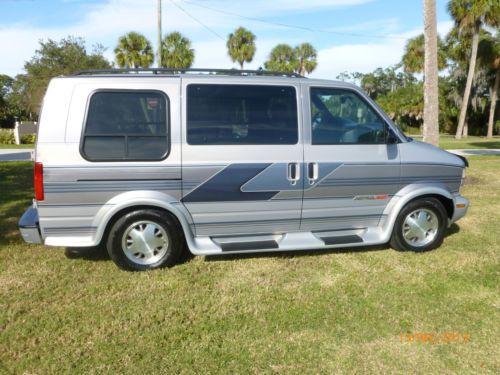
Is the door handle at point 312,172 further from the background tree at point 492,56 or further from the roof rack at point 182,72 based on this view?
the background tree at point 492,56

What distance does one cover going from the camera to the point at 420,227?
14.8 ft

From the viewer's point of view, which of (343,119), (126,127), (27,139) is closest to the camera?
(126,127)

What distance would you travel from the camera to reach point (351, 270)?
404 cm

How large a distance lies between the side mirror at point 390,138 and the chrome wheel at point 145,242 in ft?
8.67

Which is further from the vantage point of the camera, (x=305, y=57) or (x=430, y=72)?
(x=305, y=57)

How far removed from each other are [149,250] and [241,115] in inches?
67.5

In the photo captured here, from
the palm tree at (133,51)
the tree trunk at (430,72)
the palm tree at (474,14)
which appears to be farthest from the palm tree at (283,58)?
the tree trunk at (430,72)

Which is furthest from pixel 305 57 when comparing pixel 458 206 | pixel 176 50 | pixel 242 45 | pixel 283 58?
pixel 458 206

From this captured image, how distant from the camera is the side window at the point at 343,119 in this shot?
4.11m

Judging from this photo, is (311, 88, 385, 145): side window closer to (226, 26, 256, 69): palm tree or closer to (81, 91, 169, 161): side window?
(81, 91, 169, 161): side window

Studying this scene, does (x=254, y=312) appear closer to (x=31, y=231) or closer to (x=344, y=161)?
(x=344, y=161)

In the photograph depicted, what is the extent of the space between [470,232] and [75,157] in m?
5.15

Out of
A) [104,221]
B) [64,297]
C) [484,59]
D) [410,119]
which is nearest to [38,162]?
[104,221]

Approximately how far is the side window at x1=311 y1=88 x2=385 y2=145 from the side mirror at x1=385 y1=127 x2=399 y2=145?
4cm
